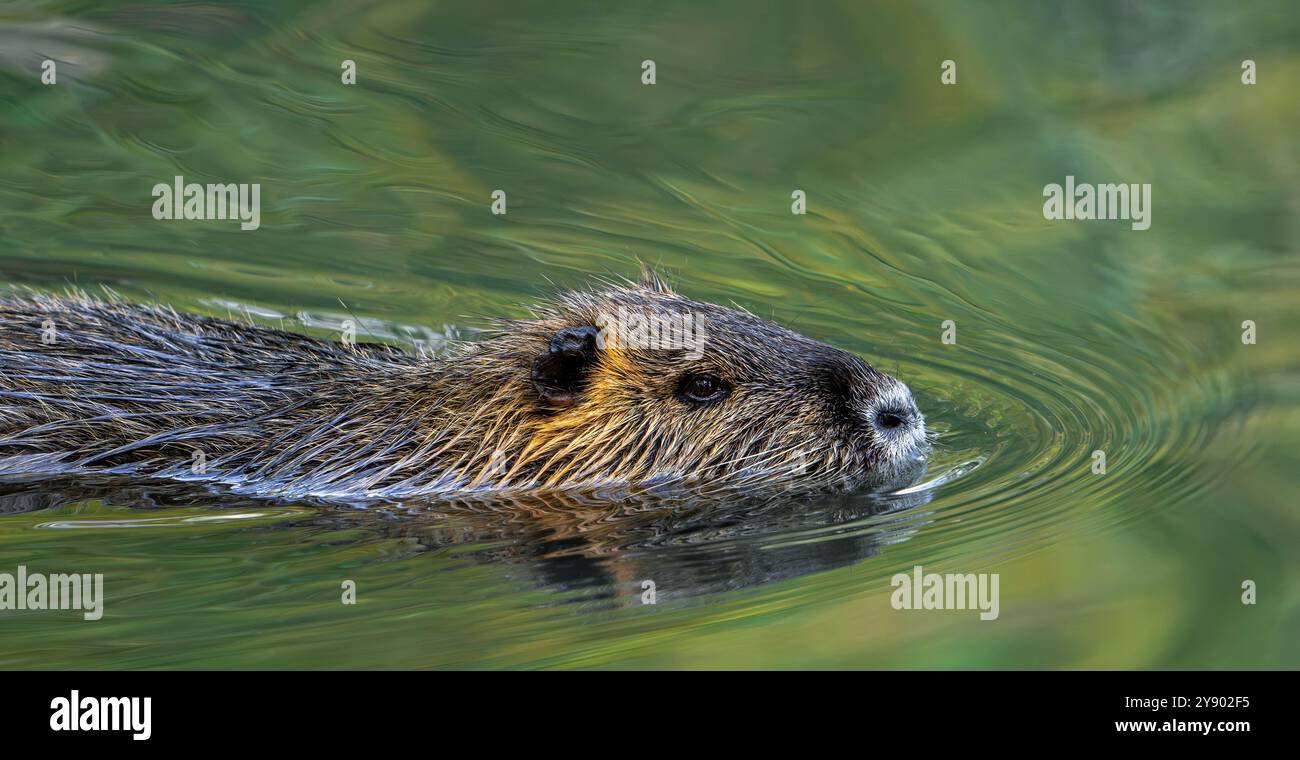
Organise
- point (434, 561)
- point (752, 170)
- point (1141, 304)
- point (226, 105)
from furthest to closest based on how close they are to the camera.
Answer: point (226, 105) < point (752, 170) < point (1141, 304) < point (434, 561)

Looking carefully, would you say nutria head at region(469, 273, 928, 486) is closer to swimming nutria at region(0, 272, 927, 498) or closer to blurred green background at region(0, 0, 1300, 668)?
swimming nutria at region(0, 272, 927, 498)

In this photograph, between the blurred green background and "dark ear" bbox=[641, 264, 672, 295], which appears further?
"dark ear" bbox=[641, 264, 672, 295]

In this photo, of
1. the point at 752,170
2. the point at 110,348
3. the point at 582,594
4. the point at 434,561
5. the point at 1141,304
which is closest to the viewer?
the point at 582,594

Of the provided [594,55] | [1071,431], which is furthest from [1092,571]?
[594,55]

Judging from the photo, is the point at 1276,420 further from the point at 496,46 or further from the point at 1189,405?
the point at 496,46

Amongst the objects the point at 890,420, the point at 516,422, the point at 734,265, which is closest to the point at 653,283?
the point at 516,422

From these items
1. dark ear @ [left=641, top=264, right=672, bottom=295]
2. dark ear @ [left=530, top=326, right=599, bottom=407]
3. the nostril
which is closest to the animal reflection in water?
the nostril

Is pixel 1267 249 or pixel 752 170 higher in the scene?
pixel 752 170

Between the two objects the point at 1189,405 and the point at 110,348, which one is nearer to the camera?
the point at 110,348
